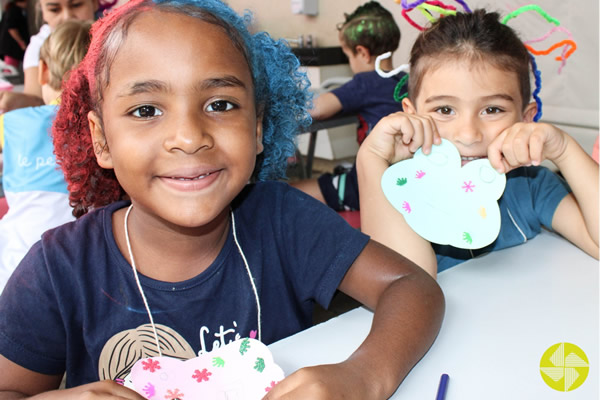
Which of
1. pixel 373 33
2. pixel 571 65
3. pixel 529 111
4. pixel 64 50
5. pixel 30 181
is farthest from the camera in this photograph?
pixel 373 33

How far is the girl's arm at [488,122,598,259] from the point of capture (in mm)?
1104

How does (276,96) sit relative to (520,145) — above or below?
above

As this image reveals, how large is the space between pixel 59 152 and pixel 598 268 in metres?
1.11

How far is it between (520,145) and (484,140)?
13 cm

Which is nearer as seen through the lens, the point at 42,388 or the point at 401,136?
the point at 42,388

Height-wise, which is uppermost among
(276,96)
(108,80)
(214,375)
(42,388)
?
(108,80)

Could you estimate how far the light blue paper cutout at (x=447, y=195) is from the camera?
3.42ft

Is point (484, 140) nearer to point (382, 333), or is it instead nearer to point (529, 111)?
point (529, 111)

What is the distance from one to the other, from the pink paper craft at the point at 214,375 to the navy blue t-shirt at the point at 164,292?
255 millimetres

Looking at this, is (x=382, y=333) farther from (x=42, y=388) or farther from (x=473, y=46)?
(x=473, y=46)

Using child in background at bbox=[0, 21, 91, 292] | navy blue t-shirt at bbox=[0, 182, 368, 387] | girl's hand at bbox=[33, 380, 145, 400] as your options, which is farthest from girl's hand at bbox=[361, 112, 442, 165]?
child in background at bbox=[0, 21, 91, 292]

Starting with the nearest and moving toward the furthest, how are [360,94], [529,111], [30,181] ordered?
1. [529,111]
2. [30,181]
3. [360,94]

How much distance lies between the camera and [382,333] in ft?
2.55

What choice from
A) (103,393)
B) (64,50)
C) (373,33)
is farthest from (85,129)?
(373,33)
